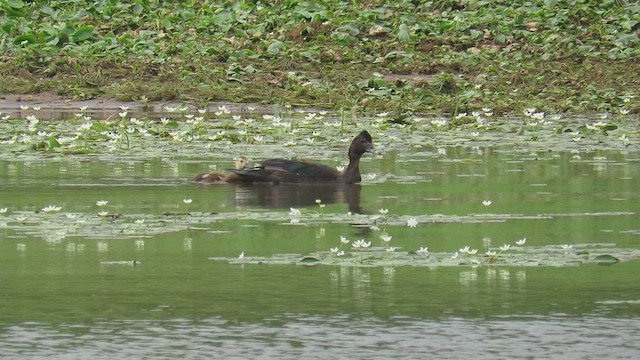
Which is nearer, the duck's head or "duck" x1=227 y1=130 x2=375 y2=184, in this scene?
"duck" x1=227 y1=130 x2=375 y2=184

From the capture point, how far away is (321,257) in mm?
9211

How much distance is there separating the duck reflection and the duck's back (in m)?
0.05

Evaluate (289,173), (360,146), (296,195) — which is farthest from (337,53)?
(296,195)

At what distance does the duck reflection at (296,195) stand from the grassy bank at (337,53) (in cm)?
707

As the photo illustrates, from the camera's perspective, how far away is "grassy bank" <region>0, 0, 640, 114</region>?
2197 centimetres

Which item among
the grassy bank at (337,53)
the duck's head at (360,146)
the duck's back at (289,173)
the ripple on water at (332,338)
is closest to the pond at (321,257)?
the ripple on water at (332,338)

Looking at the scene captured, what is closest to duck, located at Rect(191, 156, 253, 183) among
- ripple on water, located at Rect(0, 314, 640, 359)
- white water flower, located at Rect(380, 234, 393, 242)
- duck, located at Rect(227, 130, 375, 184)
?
duck, located at Rect(227, 130, 375, 184)

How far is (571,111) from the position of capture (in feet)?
68.7

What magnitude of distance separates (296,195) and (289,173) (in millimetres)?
726

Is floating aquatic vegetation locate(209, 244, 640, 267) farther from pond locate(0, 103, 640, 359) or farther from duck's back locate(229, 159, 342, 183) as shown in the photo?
duck's back locate(229, 159, 342, 183)

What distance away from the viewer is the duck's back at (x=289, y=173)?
13531 millimetres

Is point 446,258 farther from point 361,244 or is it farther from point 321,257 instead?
point 321,257

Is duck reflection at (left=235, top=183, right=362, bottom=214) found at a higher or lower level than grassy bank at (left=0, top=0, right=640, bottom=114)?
lower

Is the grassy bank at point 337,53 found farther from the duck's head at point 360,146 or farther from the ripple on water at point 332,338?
the ripple on water at point 332,338
